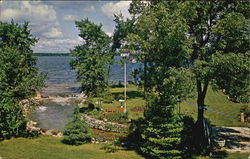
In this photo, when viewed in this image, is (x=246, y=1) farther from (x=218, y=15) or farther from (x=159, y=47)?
(x=159, y=47)

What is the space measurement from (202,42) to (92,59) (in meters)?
15.8

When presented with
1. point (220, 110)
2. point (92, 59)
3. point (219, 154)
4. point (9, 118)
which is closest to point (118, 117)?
point (92, 59)

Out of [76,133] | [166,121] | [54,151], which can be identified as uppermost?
[166,121]

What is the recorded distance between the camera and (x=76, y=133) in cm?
1798

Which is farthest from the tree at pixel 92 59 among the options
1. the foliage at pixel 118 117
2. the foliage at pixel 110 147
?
the foliage at pixel 110 147

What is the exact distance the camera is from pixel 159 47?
1464 cm

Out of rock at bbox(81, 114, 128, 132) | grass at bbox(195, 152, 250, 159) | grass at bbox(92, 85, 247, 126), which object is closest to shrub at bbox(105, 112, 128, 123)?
rock at bbox(81, 114, 128, 132)

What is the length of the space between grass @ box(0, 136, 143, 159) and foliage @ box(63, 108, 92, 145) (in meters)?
0.60

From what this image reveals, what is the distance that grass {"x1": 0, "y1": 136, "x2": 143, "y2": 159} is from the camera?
563 inches

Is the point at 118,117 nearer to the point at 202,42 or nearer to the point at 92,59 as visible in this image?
the point at 92,59

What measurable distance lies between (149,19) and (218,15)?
4.79 meters

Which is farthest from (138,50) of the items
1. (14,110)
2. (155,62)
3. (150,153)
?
(14,110)

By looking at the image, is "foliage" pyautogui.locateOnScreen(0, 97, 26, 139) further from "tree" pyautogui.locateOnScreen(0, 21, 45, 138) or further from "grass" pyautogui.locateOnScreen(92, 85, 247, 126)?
"grass" pyautogui.locateOnScreen(92, 85, 247, 126)

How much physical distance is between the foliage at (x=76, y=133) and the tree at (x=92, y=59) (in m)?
10.8
